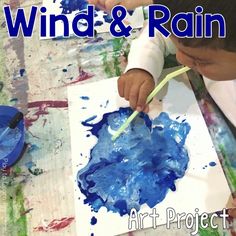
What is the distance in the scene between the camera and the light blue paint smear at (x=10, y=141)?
29.1 inches

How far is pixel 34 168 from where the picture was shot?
74 centimetres

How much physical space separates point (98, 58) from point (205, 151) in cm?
29

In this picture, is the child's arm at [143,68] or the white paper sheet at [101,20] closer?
the child's arm at [143,68]

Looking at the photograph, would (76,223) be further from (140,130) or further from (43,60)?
(43,60)

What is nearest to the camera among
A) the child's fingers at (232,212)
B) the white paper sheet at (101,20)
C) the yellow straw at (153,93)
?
the child's fingers at (232,212)

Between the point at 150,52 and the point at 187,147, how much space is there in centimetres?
19

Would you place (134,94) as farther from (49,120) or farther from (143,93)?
(49,120)

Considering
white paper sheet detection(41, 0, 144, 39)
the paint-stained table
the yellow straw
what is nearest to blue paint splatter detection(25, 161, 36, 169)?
the paint-stained table

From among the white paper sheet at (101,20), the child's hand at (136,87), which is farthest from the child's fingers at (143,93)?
the white paper sheet at (101,20)

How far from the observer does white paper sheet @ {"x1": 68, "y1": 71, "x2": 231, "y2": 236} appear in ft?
2.17

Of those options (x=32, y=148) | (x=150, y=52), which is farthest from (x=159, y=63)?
(x=32, y=148)

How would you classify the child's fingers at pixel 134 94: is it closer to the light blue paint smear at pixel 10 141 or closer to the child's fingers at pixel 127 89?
the child's fingers at pixel 127 89

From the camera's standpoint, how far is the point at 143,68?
78 cm

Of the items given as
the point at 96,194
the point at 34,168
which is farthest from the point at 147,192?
the point at 34,168
